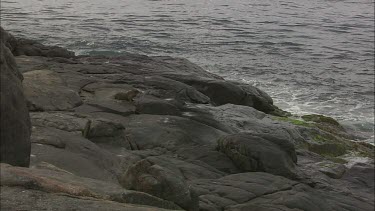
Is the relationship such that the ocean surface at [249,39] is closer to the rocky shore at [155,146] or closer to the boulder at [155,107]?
the rocky shore at [155,146]

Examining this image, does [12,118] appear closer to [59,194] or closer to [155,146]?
[59,194]

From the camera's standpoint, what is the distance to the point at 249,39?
128ft

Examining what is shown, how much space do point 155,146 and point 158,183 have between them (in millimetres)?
4956

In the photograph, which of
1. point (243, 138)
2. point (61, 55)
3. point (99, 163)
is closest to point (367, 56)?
point (61, 55)

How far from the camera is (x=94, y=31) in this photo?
3841cm

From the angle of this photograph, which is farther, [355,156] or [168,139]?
[355,156]

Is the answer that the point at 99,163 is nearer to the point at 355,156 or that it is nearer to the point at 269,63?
the point at 355,156

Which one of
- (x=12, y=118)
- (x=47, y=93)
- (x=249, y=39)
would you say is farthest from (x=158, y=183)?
(x=249, y=39)

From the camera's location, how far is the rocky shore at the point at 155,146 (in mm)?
6062

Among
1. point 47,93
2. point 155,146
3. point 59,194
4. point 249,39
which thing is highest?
point 59,194

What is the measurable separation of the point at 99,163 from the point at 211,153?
3.57m

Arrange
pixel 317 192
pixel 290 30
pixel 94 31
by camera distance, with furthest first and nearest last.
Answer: pixel 290 30, pixel 94 31, pixel 317 192

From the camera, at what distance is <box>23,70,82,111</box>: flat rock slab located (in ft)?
41.9

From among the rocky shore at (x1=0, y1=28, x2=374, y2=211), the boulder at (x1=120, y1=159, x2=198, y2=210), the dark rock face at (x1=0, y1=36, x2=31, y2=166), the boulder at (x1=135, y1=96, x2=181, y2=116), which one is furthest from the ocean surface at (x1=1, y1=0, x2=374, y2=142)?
the dark rock face at (x1=0, y1=36, x2=31, y2=166)
